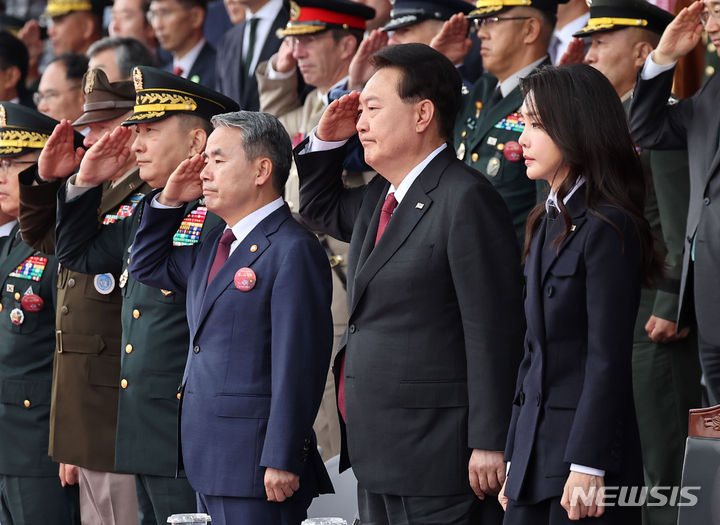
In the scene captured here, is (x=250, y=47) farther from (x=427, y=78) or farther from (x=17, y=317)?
(x=427, y=78)

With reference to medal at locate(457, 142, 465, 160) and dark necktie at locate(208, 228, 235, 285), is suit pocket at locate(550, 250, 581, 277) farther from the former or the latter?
medal at locate(457, 142, 465, 160)

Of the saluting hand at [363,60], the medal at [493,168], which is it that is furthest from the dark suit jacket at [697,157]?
the saluting hand at [363,60]

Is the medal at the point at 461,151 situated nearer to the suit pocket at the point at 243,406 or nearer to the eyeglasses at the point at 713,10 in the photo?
the eyeglasses at the point at 713,10

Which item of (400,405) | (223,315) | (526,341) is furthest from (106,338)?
(526,341)

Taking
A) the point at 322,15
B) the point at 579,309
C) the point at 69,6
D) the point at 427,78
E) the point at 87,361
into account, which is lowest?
the point at 87,361

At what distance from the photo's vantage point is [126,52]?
5.99 metres

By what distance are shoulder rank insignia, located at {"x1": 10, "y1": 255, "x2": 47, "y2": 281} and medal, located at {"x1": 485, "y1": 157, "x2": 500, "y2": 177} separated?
176 centimetres

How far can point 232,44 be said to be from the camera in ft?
21.6

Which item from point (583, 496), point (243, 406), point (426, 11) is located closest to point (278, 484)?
point (243, 406)

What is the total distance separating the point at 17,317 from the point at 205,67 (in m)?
2.47

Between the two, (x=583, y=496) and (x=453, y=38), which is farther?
(x=453, y=38)

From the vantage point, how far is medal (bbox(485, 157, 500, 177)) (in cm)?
448

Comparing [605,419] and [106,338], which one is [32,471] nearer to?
[106,338]

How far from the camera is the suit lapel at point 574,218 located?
3004 millimetres
